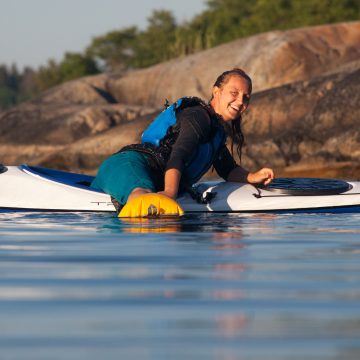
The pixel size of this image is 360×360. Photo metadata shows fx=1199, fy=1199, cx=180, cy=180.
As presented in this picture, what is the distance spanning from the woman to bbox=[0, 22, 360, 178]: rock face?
8.88m

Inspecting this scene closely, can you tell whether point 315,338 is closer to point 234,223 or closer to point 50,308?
point 50,308

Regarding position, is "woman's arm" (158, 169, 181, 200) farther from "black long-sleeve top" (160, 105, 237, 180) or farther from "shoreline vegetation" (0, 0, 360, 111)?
"shoreline vegetation" (0, 0, 360, 111)

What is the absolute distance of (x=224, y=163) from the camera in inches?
372

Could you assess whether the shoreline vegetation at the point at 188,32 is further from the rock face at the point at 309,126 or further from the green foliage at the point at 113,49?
the rock face at the point at 309,126

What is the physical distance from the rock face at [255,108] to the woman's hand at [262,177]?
27.4 feet

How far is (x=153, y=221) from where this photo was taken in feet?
25.1

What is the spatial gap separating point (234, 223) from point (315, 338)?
4.79 meters

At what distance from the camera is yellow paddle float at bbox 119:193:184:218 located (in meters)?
7.75

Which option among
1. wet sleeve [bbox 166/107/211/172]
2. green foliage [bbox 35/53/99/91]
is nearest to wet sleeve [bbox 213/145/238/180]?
wet sleeve [bbox 166/107/211/172]

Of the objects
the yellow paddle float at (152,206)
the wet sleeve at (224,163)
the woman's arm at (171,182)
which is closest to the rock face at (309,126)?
the wet sleeve at (224,163)

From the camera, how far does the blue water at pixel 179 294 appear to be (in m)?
2.96

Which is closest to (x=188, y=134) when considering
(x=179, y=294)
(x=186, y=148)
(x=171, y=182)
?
(x=186, y=148)

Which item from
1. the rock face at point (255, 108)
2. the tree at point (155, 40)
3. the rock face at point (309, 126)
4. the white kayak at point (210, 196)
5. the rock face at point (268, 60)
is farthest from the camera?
the tree at point (155, 40)

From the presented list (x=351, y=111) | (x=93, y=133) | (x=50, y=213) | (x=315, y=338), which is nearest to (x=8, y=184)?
(x=50, y=213)
